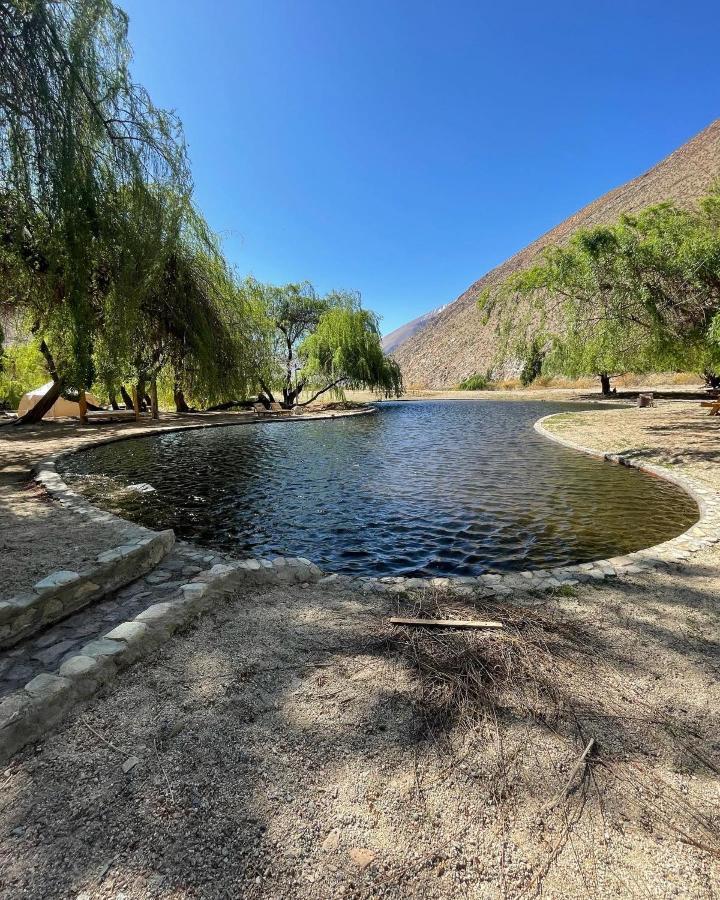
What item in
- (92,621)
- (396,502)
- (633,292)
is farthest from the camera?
(633,292)

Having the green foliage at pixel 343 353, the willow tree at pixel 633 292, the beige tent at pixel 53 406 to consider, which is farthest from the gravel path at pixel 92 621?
the green foliage at pixel 343 353

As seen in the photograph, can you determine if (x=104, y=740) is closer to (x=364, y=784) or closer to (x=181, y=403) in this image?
(x=364, y=784)

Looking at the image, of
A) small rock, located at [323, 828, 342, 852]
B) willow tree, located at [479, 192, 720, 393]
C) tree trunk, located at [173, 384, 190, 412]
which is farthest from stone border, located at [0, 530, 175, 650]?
tree trunk, located at [173, 384, 190, 412]

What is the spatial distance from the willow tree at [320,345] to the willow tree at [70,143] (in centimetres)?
1695

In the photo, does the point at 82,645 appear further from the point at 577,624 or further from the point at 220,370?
the point at 220,370

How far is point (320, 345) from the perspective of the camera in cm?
2789

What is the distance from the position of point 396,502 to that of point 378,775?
566cm

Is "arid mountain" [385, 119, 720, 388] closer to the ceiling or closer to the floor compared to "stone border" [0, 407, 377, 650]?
closer to the ceiling

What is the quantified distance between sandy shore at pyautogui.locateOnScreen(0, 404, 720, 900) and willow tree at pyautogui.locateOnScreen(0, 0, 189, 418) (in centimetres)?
649

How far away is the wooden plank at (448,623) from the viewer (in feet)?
10.7

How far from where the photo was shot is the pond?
17.9ft

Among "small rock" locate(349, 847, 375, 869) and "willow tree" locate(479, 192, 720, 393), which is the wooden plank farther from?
"willow tree" locate(479, 192, 720, 393)

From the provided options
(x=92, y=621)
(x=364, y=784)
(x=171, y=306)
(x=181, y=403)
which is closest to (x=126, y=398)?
(x=181, y=403)

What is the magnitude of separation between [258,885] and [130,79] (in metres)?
10.2
